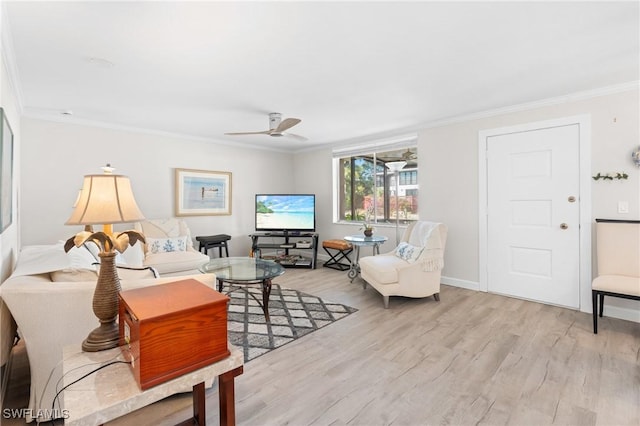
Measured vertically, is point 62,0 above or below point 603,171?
above

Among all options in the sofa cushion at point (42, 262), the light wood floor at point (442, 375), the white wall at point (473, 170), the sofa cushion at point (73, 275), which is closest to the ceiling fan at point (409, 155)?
the white wall at point (473, 170)

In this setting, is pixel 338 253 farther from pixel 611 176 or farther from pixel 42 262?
pixel 42 262

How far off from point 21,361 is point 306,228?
3.98 m

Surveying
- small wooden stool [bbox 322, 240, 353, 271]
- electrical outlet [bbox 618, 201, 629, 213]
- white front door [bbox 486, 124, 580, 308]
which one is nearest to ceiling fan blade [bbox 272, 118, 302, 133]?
small wooden stool [bbox 322, 240, 353, 271]

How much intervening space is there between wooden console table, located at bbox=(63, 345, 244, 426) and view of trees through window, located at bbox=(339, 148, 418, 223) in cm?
396

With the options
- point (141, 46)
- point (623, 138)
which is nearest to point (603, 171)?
point (623, 138)

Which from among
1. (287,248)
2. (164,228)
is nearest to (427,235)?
(287,248)

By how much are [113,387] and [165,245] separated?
3.55 m

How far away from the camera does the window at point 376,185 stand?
4.92 m

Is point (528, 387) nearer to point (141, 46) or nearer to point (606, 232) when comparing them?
point (606, 232)

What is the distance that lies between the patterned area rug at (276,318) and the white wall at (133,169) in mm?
2002

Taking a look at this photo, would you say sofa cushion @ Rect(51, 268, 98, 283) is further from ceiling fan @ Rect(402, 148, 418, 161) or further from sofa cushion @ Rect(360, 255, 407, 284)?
ceiling fan @ Rect(402, 148, 418, 161)

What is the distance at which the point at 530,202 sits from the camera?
3557mm

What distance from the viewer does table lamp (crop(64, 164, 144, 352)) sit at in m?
1.34
